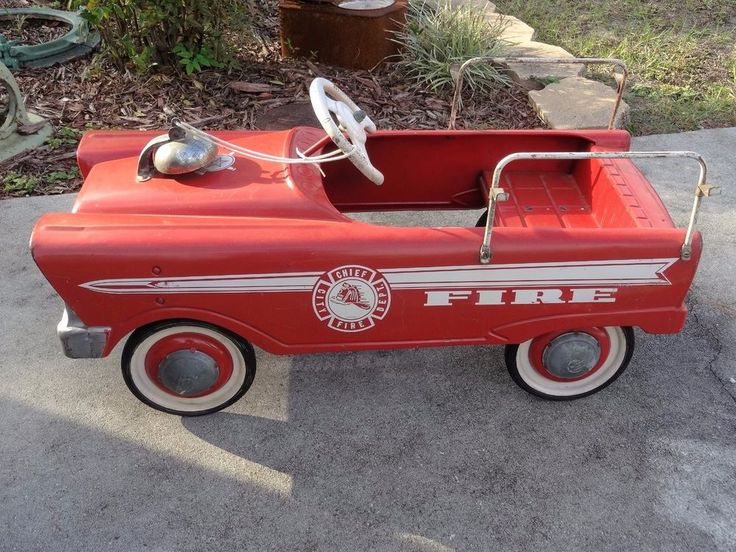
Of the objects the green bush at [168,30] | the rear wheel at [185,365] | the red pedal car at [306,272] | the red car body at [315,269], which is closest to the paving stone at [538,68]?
the green bush at [168,30]

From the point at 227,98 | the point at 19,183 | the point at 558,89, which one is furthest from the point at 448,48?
the point at 19,183

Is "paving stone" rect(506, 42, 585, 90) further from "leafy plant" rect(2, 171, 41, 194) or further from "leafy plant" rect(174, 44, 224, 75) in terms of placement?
"leafy plant" rect(2, 171, 41, 194)

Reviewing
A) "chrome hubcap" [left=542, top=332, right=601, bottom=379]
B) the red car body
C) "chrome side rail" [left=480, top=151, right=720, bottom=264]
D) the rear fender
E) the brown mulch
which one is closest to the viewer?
"chrome side rail" [left=480, top=151, right=720, bottom=264]

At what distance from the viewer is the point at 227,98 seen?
15.5ft

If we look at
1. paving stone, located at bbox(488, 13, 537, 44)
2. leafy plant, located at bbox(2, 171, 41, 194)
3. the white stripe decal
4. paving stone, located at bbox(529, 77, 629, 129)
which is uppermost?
the white stripe decal

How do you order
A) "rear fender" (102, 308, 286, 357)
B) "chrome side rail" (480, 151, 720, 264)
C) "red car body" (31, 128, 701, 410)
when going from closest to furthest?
"chrome side rail" (480, 151, 720, 264) < "red car body" (31, 128, 701, 410) < "rear fender" (102, 308, 286, 357)

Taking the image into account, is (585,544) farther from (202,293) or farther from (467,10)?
(467,10)

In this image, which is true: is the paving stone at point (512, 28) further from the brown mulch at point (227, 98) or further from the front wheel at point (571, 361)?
the front wheel at point (571, 361)

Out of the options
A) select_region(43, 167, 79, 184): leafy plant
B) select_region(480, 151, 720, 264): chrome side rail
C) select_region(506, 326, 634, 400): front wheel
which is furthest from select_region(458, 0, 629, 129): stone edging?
select_region(43, 167, 79, 184): leafy plant

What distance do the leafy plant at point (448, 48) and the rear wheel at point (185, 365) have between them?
10.4ft

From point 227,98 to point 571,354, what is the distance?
321 centimetres

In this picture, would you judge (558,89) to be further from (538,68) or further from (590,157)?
(590,157)

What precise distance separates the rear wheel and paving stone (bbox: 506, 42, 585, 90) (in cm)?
Result: 356

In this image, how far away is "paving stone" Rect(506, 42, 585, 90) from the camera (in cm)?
514
